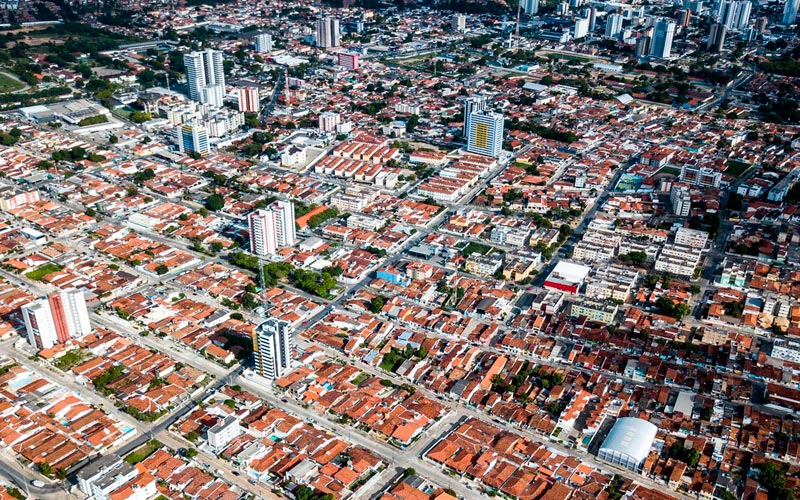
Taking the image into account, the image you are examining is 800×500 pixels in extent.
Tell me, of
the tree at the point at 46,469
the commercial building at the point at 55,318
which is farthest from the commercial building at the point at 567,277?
the tree at the point at 46,469

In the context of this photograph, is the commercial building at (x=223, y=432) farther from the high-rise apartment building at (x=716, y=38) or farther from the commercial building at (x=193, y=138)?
the high-rise apartment building at (x=716, y=38)

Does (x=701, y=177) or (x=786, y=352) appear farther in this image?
(x=701, y=177)

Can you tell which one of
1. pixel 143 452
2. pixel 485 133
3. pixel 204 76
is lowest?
pixel 143 452

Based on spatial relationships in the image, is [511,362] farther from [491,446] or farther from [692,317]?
[692,317]

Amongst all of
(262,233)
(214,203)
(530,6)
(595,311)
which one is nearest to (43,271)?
(214,203)

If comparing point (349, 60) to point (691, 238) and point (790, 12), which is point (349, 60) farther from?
point (790, 12)

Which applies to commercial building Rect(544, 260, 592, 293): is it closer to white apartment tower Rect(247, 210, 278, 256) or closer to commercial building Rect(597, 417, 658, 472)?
commercial building Rect(597, 417, 658, 472)
